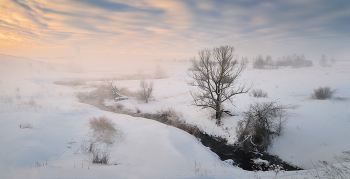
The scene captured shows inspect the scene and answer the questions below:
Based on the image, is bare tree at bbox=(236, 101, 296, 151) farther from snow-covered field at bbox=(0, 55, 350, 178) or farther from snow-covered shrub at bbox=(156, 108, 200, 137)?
snow-covered shrub at bbox=(156, 108, 200, 137)

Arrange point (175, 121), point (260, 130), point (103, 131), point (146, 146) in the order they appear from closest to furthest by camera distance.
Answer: point (146, 146) → point (103, 131) → point (260, 130) → point (175, 121)

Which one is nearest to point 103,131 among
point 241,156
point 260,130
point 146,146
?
point 146,146

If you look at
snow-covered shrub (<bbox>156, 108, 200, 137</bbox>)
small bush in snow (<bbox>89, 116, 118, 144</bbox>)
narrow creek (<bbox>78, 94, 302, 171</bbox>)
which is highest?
small bush in snow (<bbox>89, 116, 118, 144</bbox>)

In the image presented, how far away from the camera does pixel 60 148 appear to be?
6199 millimetres

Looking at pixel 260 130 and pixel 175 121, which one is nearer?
pixel 260 130

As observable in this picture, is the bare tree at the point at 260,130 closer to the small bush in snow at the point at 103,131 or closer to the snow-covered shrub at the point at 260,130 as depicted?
the snow-covered shrub at the point at 260,130

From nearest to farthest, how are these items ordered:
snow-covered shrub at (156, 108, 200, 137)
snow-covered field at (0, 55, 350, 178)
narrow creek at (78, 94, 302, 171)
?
snow-covered field at (0, 55, 350, 178)
narrow creek at (78, 94, 302, 171)
snow-covered shrub at (156, 108, 200, 137)

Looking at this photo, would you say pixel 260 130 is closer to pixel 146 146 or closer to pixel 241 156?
pixel 241 156

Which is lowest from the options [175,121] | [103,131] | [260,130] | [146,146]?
[175,121]

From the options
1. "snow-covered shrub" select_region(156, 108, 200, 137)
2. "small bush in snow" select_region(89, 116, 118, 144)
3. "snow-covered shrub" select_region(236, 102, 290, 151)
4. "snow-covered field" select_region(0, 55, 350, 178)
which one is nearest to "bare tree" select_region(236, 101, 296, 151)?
"snow-covered shrub" select_region(236, 102, 290, 151)

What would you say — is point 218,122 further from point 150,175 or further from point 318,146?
point 150,175

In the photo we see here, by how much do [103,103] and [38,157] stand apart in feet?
48.3

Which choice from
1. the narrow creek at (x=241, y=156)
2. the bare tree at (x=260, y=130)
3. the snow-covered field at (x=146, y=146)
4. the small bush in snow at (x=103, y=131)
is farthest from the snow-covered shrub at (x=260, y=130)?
the small bush in snow at (x=103, y=131)

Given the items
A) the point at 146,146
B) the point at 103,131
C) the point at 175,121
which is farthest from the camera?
the point at 175,121
